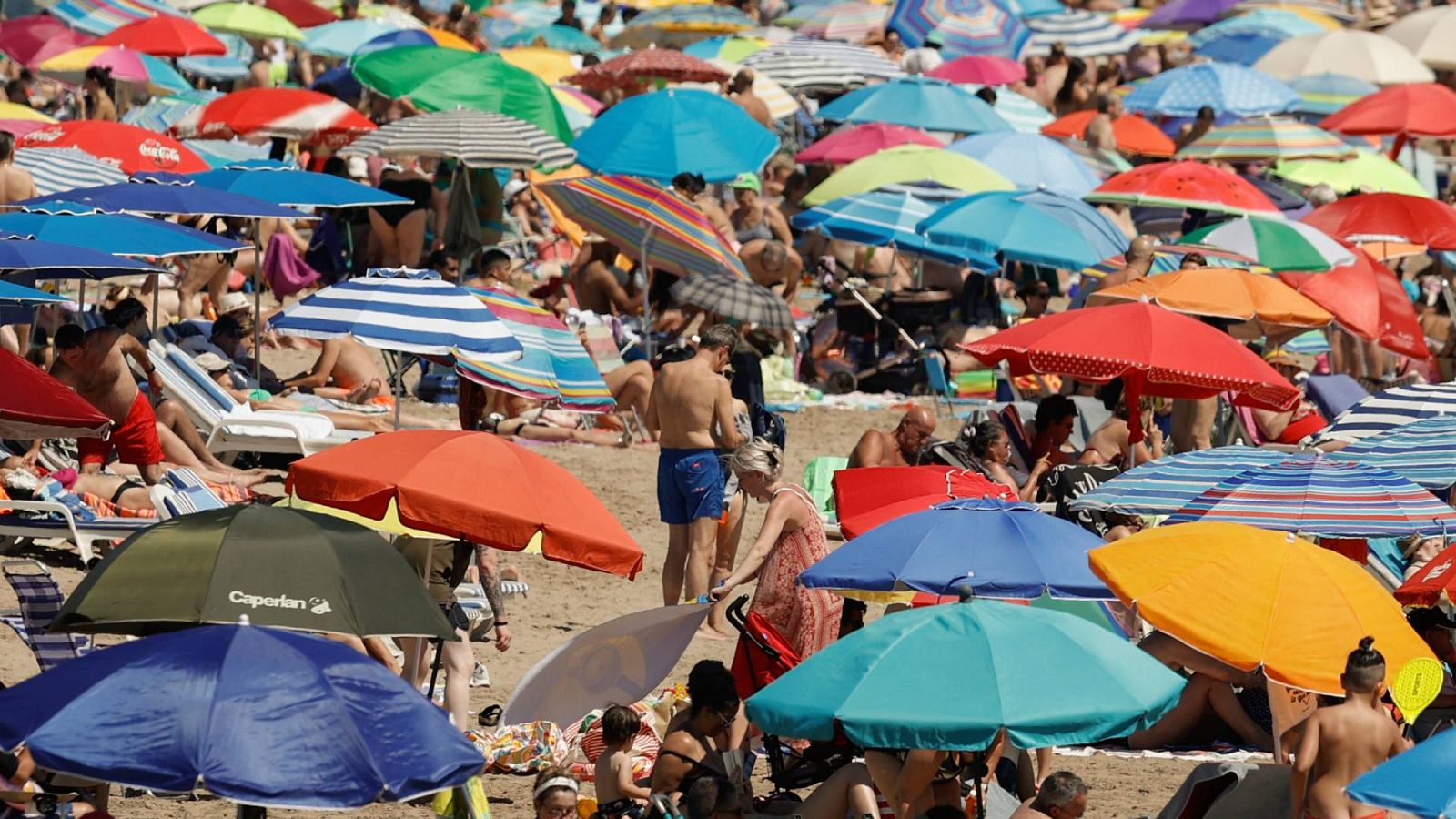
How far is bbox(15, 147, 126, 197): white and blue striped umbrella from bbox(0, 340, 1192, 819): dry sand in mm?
1899

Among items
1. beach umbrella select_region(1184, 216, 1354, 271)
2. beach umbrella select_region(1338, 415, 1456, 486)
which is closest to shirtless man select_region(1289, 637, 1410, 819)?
beach umbrella select_region(1338, 415, 1456, 486)

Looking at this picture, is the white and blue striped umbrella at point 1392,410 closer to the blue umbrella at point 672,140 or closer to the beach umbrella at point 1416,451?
the beach umbrella at point 1416,451

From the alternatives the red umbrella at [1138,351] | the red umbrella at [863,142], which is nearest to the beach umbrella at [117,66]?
the red umbrella at [863,142]

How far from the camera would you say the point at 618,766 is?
25.6 feet

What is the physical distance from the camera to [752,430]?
11.9 m

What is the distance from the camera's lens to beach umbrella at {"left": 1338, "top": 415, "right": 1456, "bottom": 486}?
1009cm

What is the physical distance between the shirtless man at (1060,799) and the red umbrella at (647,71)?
A: 1505 cm

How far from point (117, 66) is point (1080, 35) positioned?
12039 millimetres

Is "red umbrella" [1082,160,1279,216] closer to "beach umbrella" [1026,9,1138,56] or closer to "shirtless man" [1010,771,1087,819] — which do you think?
"beach umbrella" [1026,9,1138,56]

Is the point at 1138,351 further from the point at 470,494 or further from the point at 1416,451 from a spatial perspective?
the point at 470,494

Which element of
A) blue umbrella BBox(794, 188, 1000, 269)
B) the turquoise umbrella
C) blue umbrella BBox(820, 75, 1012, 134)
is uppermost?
the turquoise umbrella

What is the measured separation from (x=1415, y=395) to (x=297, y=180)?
22.0ft

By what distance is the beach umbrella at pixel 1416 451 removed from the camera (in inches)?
397

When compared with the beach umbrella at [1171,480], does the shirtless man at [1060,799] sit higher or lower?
higher
